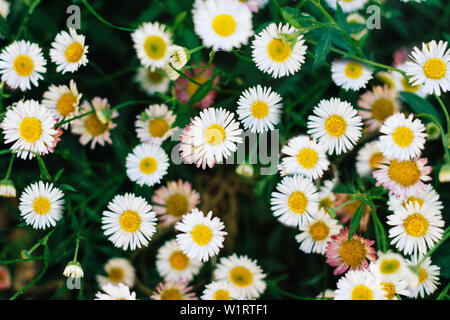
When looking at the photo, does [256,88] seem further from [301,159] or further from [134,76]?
[134,76]

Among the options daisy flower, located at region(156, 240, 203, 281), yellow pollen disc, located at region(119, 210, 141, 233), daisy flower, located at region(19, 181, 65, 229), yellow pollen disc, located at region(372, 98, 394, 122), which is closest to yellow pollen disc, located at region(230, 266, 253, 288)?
daisy flower, located at region(156, 240, 203, 281)

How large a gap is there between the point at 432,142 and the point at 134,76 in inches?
42.8

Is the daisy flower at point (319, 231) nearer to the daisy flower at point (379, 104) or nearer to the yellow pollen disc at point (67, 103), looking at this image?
the daisy flower at point (379, 104)

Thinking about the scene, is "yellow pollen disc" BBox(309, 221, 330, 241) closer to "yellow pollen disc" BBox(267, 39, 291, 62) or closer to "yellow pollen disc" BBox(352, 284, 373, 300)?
"yellow pollen disc" BBox(352, 284, 373, 300)

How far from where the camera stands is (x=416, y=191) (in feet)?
3.80

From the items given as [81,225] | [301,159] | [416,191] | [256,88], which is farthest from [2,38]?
[416,191]

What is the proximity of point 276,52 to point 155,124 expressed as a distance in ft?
1.43

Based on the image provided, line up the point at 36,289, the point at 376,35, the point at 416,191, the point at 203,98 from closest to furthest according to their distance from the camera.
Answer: the point at 416,191
the point at 203,98
the point at 36,289
the point at 376,35

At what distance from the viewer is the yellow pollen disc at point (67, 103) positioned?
1.27 m

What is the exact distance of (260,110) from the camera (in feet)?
3.84

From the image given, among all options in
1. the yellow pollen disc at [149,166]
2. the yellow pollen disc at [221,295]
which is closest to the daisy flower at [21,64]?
the yellow pollen disc at [149,166]

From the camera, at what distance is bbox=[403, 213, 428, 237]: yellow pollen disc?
3.77ft

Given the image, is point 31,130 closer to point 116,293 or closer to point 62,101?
point 62,101

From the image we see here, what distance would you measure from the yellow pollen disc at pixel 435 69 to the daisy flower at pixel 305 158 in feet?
1.17
